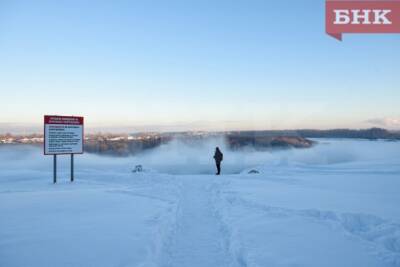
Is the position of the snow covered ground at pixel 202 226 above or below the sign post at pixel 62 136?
below

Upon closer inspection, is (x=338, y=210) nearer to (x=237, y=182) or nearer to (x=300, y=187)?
(x=300, y=187)

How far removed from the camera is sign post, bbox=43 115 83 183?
14906 millimetres

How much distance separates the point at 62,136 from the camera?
15508 millimetres

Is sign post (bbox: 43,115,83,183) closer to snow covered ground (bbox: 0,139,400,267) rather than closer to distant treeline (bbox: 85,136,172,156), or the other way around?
snow covered ground (bbox: 0,139,400,267)

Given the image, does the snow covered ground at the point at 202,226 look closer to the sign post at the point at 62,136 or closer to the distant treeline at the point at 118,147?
the sign post at the point at 62,136

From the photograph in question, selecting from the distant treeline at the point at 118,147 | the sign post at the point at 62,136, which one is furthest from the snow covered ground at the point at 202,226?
the distant treeline at the point at 118,147

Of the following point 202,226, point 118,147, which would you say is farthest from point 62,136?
point 118,147

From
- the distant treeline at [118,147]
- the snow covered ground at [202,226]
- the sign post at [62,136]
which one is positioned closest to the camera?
the snow covered ground at [202,226]

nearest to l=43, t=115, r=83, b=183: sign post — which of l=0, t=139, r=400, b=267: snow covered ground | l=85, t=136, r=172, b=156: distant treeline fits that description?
l=0, t=139, r=400, b=267: snow covered ground

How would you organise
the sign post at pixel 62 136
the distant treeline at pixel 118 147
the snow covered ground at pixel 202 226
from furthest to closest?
1. the distant treeline at pixel 118 147
2. the sign post at pixel 62 136
3. the snow covered ground at pixel 202 226

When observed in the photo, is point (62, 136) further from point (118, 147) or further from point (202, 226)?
point (118, 147)

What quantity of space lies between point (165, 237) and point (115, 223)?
5.25ft

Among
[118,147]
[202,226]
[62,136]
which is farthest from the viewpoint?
[118,147]

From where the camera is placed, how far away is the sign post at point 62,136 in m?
14.9
